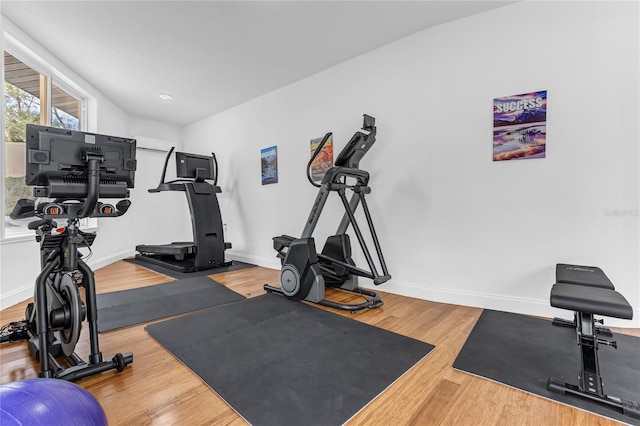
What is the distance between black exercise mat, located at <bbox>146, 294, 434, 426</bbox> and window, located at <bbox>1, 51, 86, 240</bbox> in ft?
7.19

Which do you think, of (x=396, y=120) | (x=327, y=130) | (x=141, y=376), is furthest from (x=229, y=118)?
(x=141, y=376)

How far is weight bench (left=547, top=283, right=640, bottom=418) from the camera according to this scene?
1.35 metres

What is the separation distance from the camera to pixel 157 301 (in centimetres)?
294

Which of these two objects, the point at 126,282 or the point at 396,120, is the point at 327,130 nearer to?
the point at 396,120

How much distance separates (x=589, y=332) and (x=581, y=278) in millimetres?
525

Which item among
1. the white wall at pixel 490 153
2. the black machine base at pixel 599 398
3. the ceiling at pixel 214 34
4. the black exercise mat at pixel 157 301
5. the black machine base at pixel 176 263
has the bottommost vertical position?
the black exercise mat at pixel 157 301

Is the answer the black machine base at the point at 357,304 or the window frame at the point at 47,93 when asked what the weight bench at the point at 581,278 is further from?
the window frame at the point at 47,93

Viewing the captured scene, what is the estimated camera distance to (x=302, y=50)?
3.40 meters

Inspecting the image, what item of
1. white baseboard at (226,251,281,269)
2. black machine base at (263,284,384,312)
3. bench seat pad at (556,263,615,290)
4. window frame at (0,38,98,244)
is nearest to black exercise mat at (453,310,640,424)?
bench seat pad at (556,263,615,290)

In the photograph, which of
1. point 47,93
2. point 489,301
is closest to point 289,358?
point 489,301

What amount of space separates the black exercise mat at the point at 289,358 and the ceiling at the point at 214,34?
2742 mm

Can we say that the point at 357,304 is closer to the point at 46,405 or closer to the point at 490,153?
the point at 490,153

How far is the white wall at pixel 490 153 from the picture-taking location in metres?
2.24

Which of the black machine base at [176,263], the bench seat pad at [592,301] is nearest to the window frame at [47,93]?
the black machine base at [176,263]
